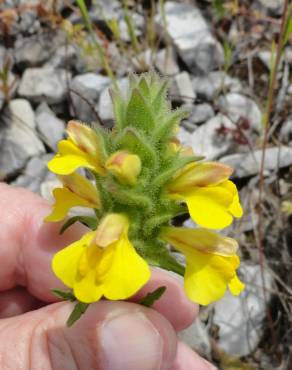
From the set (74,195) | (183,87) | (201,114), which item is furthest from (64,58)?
(74,195)

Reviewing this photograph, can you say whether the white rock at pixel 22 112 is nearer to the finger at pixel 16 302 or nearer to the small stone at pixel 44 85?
the small stone at pixel 44 85

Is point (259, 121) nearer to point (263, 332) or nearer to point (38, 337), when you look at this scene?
point (263, 332)

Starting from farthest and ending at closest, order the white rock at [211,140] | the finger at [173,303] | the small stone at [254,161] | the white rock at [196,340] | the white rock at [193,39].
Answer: the white rock at [193,39], the white rock at [211,140], the small stone at [254,161], the white rock at [196,340], the finger at [173,303]

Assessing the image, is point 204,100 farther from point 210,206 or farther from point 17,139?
point 210,206

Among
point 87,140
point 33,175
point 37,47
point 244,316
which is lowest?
point 244,316

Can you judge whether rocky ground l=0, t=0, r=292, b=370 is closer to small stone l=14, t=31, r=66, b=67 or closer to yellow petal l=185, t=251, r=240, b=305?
small stone l=14, t=31, r=66, b=67

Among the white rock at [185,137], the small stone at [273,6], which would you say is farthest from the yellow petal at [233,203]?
the small stone at [273,6]
